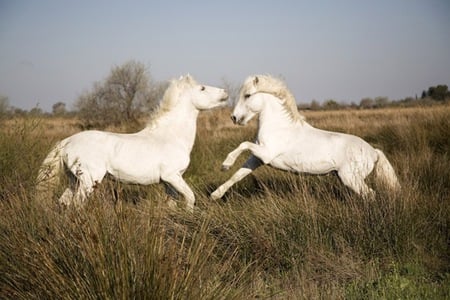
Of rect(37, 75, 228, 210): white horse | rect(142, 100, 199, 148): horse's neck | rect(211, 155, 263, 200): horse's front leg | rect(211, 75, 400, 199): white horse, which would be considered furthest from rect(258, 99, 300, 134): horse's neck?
rect(142, 100, 199, 148): horse's neck

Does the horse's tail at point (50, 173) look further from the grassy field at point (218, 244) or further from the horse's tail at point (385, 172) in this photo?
the horse's tail at point (385, 172)

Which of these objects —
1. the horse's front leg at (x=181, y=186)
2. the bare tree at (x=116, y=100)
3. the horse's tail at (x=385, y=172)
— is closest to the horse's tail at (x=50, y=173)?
the horse's front leg at (x=181, y=186)

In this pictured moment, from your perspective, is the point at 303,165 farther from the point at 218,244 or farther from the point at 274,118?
the point at 218,244

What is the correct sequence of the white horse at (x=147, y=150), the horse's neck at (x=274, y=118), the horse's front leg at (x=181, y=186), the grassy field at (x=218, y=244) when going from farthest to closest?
the horse's neck at (x=274, y=118)
the horse's front leg at (x=181, y=186)
the white horse at (x=147, y=150)
the grassy field at (x=218, y=244)

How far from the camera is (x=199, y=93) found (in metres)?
6.69

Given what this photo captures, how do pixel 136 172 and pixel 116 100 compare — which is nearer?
pixel 136 172

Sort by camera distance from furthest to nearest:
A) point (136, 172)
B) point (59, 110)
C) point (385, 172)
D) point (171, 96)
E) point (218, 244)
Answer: point (59, 110) → point (171, 96) → point (385, 172) → point (136, 172) → point (218, 244)

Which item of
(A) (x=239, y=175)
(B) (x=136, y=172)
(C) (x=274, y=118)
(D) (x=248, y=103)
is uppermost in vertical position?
(D) (x=248, y=103)

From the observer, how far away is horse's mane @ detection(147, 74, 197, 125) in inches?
263

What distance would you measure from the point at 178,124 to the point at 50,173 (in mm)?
1897

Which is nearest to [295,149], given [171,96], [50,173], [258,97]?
[258,97]

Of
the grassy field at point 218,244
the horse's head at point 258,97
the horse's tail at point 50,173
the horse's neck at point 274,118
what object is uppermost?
the horse's head at point 258,97

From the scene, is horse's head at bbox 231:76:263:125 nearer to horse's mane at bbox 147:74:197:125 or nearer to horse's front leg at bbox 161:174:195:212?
horse's mane at bbox 147:74:197:125

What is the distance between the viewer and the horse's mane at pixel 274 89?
263 inches
